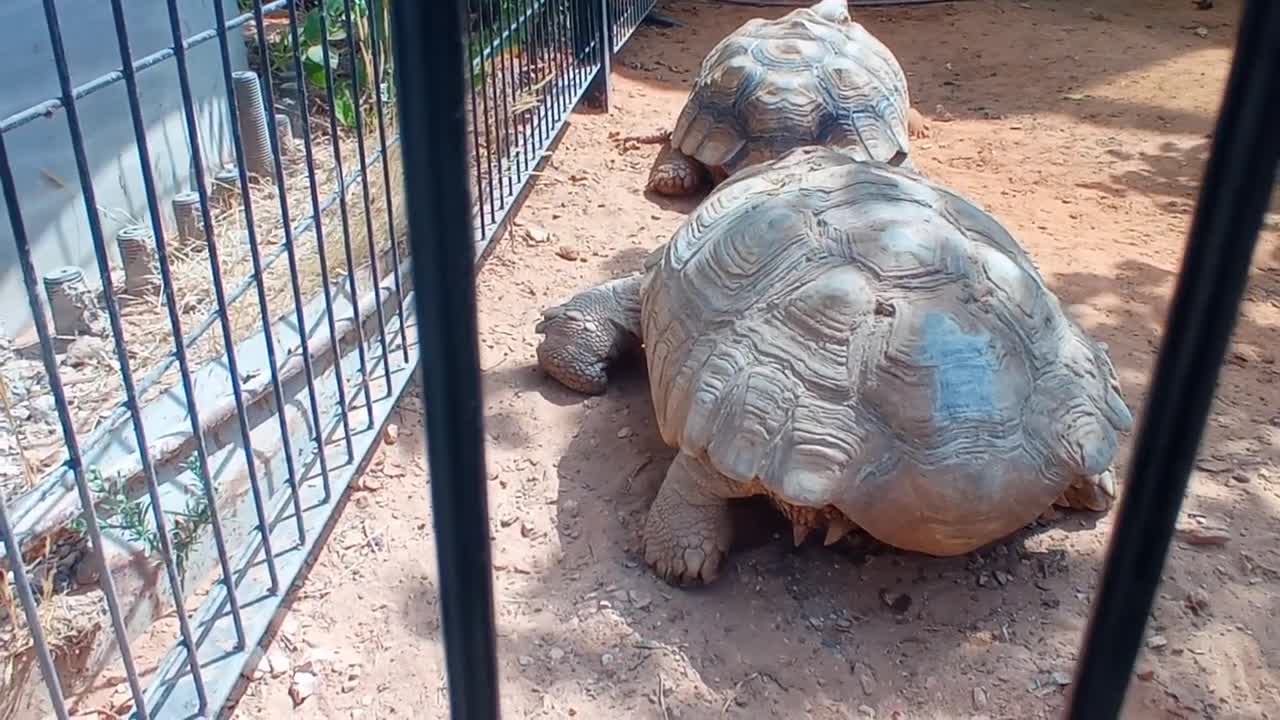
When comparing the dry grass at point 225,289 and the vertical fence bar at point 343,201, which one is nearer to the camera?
the vertical fence bar at point 343,201

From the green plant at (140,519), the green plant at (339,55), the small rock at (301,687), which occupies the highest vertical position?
the green plant at (339,55)

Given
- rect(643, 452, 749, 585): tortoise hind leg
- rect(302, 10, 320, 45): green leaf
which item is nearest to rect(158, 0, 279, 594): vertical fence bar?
rect(643, 452, 749, 585): tortoise hind leg

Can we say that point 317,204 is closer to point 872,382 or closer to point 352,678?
point 352,678

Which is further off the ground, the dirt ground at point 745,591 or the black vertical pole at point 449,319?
the black vertical pole at point 449,319

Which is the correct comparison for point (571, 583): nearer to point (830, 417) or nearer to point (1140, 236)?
point (830, 417)

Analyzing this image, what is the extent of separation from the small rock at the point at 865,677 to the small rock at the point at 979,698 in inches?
8.5

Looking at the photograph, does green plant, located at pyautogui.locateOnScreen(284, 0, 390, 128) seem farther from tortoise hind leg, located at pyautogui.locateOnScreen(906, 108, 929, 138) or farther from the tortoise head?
tortoise hind leg, located at pyautogui.locateOnScreen(906, 108, 929, 138)

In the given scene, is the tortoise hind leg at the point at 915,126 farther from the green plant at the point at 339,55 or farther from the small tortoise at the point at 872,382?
the small tortoise at the point at 872,382

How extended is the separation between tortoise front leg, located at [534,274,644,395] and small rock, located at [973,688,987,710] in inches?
63.0

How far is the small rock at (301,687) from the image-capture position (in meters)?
2.33

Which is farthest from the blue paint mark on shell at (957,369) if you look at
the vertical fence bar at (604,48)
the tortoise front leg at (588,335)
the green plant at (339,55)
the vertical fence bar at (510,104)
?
the vertical fence bar at (604,48)

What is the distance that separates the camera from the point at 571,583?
8.86 ft

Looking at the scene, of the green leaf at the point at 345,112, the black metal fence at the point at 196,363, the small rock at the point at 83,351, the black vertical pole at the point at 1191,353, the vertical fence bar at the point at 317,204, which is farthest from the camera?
the green leaf at the point at 345,112

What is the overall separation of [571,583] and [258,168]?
3.04 metres
